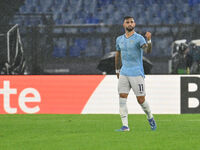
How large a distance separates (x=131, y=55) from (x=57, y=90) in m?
5.68

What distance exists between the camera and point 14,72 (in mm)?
15516

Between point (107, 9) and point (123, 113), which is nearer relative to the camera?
point (123, 113)

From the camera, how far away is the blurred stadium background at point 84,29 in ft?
51.3

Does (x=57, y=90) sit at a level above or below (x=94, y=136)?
below

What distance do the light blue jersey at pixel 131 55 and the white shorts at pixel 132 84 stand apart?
0.06 meters

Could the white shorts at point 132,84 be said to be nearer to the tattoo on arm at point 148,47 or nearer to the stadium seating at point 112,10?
the tattoo on arm at point 148,47

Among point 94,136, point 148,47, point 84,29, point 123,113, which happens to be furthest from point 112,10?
point 94,136

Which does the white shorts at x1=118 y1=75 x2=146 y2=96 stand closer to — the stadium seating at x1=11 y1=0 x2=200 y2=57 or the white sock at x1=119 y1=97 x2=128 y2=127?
the white sock at x1=119 y1=97 x2=128 y2=127

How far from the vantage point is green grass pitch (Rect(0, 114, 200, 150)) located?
6906 mm

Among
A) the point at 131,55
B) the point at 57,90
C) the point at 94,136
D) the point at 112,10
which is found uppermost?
the point at 112,10

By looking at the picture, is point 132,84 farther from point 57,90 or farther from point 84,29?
point 84,29

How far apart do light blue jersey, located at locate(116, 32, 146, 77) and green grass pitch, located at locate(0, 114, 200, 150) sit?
0.94 metres

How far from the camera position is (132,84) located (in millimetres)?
8695

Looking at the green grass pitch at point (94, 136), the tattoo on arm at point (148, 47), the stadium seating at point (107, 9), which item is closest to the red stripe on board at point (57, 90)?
the stadium seating at point (107, 9)
